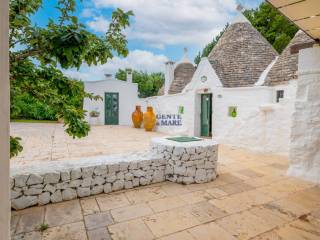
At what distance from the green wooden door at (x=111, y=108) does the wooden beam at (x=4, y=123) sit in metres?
15.2

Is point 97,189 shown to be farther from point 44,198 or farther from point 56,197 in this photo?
point 44,198

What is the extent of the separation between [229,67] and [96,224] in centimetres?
976

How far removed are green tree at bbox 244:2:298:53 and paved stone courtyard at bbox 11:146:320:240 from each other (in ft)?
48.5

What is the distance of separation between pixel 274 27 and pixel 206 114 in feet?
38.1

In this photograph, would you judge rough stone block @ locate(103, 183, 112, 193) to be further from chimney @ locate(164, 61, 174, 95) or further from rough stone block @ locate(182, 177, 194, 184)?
chimney @ locate(164, 61, 174, 95)

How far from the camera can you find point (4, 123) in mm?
986

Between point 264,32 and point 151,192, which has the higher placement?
point 264,32

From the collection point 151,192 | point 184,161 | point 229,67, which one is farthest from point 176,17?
point 151,192

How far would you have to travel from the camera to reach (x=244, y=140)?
8219 millimetres

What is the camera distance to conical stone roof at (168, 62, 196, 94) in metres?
14.3

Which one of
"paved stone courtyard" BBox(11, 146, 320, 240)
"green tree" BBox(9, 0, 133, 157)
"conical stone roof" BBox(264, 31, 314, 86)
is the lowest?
"paved stone courtyard" BBox(11, 146, 320, 240)

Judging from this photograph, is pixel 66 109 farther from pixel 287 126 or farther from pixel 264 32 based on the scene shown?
pixel 264 32

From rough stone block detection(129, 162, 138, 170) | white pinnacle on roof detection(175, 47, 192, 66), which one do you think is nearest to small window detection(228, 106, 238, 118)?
rough stone block detection(129, 162, 138, 170)

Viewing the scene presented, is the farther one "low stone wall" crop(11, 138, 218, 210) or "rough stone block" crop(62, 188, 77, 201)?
"rough stone block" crop(62, 188, 77, 201)
